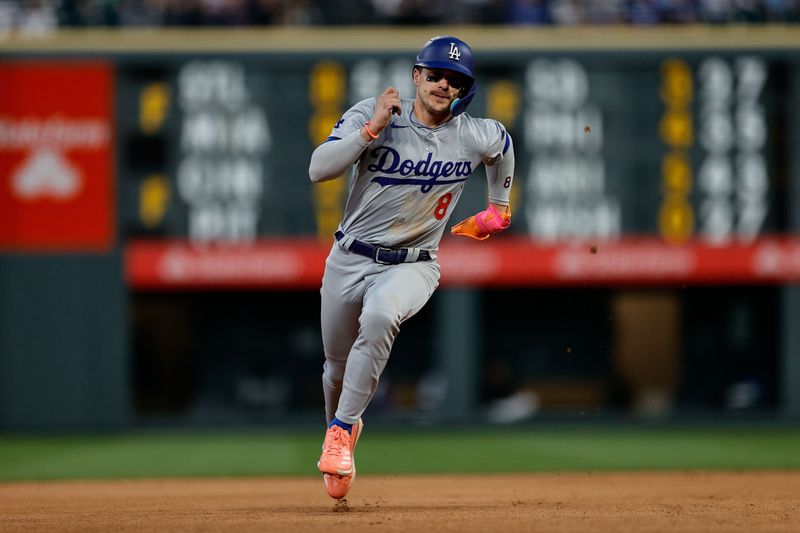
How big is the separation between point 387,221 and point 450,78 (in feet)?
2.70

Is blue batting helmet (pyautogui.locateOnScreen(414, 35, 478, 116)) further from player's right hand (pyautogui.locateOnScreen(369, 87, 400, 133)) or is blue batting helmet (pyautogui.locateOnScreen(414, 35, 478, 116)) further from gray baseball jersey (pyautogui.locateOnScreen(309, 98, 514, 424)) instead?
player's right hand (pyautogui.locateOnScreen(369, 87, 400, 133))

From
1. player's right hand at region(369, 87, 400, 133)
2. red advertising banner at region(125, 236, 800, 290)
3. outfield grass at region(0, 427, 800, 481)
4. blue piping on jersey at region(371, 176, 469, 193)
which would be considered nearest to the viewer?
player's right hand at region(369, 87, 400, 133)

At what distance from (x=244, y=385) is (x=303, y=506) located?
9893 mm

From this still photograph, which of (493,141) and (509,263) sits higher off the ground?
(493,141)

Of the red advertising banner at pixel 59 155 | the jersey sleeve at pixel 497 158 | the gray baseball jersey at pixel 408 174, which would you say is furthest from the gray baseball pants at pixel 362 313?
the red advertising banner at pixel 59 155

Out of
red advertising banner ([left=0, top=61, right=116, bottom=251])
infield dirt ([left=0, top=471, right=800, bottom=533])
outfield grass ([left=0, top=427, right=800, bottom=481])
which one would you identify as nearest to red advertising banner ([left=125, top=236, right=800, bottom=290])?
red advertising banner ([left=0, top=61, right=116, bottom=251])

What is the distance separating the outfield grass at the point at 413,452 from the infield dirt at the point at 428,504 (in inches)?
42.7

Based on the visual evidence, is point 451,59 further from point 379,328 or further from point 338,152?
point 379,328

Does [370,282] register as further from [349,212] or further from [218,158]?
[218,158]

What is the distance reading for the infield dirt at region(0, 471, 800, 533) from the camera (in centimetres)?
640

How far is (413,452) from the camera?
47.6 feet

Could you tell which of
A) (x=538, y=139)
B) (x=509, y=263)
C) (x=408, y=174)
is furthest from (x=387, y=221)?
(x=509, y=263)

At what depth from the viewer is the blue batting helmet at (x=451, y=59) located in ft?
22.3

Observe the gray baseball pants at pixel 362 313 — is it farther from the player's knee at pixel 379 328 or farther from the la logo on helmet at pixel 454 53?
the la logo on helmet at pixel 454 53
